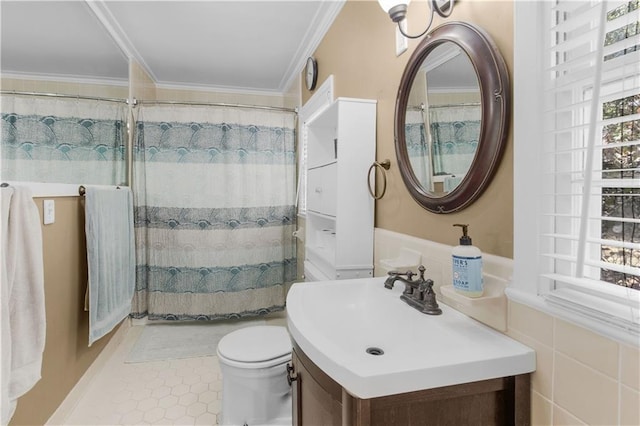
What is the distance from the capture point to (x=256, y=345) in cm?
170

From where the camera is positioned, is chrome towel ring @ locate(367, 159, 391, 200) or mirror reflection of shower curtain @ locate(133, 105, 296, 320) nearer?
chrome towel ring @ locate(367, 159, 391, 200)

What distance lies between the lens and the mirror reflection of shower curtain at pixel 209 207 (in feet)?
9.20

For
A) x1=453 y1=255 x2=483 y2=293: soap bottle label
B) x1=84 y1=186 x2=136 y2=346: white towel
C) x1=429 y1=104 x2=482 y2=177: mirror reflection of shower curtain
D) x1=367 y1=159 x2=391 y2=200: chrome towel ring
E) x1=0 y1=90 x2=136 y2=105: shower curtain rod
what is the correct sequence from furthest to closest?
x1=84 y1=186 x2=136 y2=346: white towel → x1=367 y1=159 x2=391 y2=200: chrome towel ring → x1=0 y1=90 x2=136 y2=105: shower curtain rod → x1=429 y1=104 x2=482 y2=177: mirror reflection of shower curtain → x1=453 y1=255 x2=483 y2=293: soap bottle label

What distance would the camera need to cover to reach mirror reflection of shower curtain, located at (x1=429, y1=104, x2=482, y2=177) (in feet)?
3.25

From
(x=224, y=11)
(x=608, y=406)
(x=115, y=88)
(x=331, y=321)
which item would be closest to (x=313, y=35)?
(x=224, y=11)

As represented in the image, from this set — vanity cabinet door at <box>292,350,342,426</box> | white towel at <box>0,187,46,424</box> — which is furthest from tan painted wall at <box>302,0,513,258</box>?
white towel at <box>0,187,46,424</box>

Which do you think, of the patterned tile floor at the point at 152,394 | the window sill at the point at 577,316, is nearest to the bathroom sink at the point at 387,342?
the window sill at the point at 577,316

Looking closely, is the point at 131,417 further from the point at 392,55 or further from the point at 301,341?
the point at 392,55

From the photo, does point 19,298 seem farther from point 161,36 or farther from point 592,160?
point 161,36

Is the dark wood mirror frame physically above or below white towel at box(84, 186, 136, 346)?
above

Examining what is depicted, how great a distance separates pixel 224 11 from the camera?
2.22 m

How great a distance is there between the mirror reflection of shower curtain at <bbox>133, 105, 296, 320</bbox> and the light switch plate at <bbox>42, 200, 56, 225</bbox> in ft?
3.81

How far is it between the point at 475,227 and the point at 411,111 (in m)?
0.56

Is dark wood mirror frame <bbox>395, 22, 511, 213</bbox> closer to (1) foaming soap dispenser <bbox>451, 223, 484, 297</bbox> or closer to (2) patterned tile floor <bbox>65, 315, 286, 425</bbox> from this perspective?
(1) foaming soap dispenser <bbox>451, 223, 484, 297</bbox>
